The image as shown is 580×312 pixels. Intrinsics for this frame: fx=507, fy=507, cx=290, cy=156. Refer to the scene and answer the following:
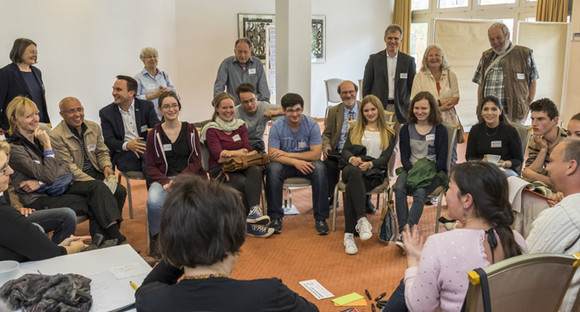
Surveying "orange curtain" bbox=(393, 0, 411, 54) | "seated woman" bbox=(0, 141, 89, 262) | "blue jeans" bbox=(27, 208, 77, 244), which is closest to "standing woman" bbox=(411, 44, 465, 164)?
"blue jeans" bbox=(27, 208, 77, 244)

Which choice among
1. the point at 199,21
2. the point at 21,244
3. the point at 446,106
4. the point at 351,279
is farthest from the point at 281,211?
the point at 199,21

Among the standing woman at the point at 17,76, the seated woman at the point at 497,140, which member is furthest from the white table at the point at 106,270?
the standing woman at the point at 17,76

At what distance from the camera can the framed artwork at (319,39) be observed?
10344 millimetres

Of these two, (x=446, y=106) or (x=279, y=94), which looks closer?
(x=446, y=106)

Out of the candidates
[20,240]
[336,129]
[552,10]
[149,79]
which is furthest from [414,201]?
[552,10]

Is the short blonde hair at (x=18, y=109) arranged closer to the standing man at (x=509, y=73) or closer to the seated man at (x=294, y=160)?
the seated man at (x=294, y=160)

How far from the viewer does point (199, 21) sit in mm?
8977

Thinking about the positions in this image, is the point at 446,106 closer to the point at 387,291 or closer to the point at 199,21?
the point at 387,291

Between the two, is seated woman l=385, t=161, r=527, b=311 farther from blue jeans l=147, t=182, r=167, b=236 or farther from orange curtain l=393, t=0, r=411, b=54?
orange curtain l=393, t=0, r=411, b=54

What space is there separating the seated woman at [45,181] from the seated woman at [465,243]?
7.75 feet

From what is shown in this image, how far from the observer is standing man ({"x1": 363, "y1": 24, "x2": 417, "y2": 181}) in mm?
5359

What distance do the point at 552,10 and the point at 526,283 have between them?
7941 mm

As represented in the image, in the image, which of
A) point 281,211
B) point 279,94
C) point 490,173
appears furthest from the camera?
point 279,94

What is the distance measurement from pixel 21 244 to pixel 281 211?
2.56 m
